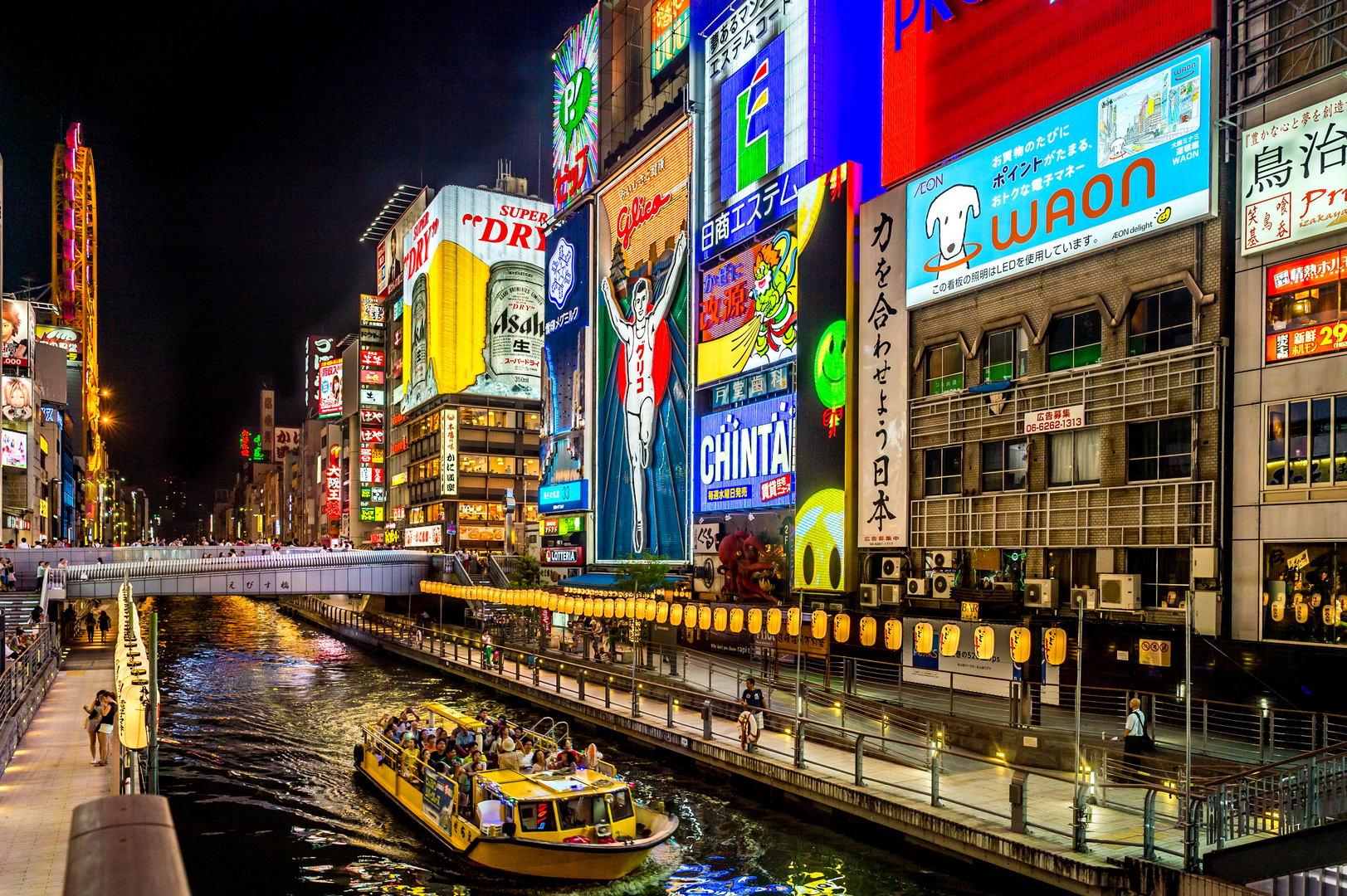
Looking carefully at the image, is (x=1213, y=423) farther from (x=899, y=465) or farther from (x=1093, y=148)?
(x=899, y=465)

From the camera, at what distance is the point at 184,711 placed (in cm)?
4403

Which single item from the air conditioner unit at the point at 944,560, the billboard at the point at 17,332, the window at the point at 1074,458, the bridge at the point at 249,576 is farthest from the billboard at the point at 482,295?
the window at the point at 1074,458

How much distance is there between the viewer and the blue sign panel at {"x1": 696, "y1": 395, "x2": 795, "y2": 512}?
49375 mm

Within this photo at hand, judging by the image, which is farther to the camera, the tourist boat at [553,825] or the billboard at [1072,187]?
the billboard at [1072,187]

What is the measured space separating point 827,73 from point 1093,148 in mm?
20391

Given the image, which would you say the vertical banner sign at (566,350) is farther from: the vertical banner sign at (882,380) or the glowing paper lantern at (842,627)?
the glowing paper lantern at (842,627)

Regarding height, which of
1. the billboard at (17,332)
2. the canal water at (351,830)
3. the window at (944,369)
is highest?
the billboard at (17,332)

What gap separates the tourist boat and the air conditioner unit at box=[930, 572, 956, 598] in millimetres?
17013

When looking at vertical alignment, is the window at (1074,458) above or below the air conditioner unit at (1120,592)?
above

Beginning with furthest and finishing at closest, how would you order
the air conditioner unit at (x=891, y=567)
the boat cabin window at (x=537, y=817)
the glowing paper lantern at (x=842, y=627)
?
the air conditioner unit at (x=891, y=567)
the glowing paper lantern at (x=842, y=627)
the boat cabin window at (x=537, y=817)

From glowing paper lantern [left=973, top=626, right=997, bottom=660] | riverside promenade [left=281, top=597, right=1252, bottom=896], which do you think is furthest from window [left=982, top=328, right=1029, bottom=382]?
riverside promenade [left=281, top=597, right=1252, bottom=896]

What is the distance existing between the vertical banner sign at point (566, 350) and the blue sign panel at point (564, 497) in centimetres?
23

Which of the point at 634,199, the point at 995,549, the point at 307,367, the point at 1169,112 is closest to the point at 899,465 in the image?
the point at 995,549

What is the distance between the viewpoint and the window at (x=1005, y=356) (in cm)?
3612
